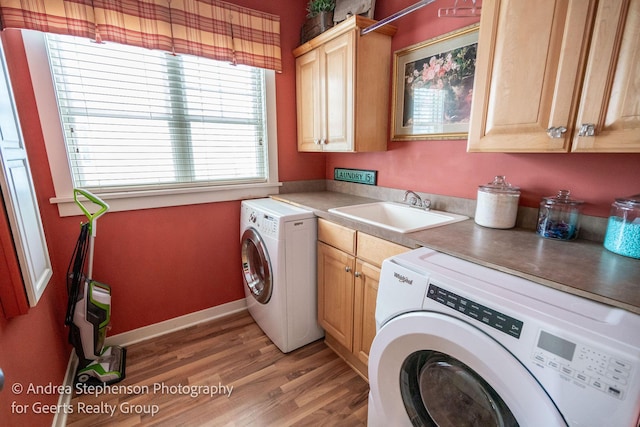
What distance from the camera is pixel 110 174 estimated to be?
72.1 inches

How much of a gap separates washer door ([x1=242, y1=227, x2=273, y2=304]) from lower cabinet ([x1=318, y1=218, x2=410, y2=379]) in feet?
1.15

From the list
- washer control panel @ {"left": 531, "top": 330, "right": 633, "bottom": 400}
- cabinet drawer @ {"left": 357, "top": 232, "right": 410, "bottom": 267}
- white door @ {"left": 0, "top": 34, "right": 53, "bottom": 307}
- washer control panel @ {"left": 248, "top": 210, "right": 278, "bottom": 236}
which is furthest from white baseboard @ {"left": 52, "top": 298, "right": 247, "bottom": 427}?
washer control panel @ {"left": 531, "top": 330, "right": 633, "bottom": 400}

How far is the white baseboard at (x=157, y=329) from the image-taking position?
1.65m

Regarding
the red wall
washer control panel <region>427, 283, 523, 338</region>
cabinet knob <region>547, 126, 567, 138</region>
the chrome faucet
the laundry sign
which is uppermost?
cabinet knob <region>547, 126, 567, 138</region>

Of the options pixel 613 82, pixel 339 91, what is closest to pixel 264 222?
pixel 339 91

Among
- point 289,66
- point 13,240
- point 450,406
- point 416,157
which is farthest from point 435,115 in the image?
point 13,240

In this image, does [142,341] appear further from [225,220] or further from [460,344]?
[460,344]

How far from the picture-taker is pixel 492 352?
75cm

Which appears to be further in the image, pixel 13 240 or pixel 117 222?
pixel 117 222

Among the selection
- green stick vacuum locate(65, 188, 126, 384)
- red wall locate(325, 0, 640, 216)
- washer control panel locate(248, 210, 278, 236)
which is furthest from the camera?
washer control panel locate(248, 210, 278, 236)

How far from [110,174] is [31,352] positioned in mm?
1048

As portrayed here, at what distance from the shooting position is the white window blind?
5.51ft

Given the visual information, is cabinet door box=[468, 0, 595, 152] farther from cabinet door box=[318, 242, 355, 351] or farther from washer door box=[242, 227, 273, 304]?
washer door box=[242, 227, 273, 304]

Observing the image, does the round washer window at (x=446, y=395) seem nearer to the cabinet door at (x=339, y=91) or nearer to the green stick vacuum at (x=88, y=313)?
the cabinet door at (x=339, y=91)
